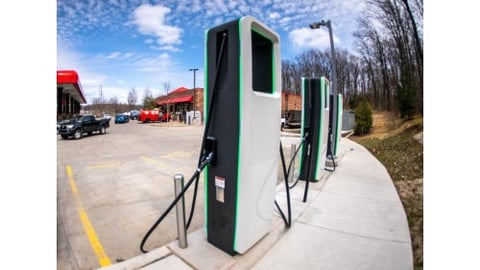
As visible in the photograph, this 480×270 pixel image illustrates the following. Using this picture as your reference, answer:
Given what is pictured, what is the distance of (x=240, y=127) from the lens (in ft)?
7.64

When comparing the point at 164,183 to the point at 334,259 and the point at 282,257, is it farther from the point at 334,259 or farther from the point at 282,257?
the point at 334,259

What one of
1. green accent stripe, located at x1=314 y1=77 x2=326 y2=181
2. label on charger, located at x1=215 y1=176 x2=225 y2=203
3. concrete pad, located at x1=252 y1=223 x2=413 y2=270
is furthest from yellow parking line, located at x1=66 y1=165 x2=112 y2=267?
green accent stripe, located at x1=314 y1=77 x2=326 y2=181

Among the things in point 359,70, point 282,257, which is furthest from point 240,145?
point 359,70

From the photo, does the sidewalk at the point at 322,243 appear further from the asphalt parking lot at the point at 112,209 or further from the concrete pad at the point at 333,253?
the asphalt parking lot at the point at 112,209

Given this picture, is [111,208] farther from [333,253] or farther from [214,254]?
[333,253]

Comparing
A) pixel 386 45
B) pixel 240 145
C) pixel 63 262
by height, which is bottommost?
pixel 63 262

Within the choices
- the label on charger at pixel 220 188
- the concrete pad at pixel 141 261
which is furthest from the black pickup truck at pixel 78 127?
the label on charger at pixel 220 188

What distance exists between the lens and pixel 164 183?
5812mm

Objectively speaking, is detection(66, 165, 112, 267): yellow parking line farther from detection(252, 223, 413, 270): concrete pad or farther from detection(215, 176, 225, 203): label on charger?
detection(252, 223, 413, 270): concrete pad

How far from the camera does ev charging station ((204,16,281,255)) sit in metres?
2.33

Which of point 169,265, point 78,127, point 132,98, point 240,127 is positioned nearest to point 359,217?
point 240,127

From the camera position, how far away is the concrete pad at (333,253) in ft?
8.49

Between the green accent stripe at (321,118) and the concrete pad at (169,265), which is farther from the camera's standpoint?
the green accent stripe at (321,118)

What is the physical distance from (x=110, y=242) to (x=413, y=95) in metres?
20.8
